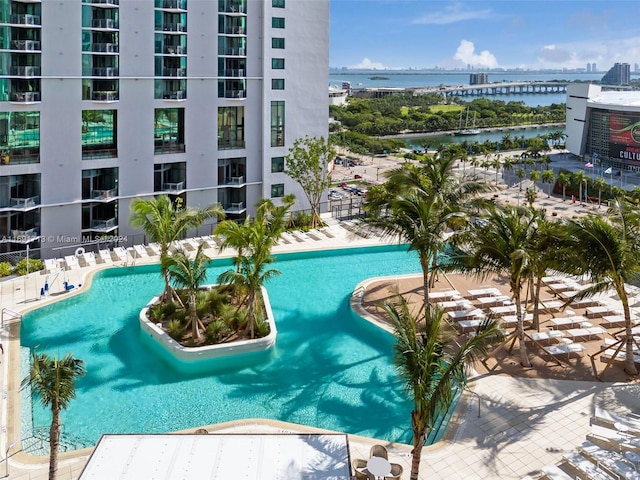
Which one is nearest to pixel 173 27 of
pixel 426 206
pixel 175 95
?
pixel 175 95

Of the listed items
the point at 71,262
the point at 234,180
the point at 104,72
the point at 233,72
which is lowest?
the point at 71,262

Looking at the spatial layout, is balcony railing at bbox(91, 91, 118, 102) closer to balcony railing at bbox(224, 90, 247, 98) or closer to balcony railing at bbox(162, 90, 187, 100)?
balcony railing at bbox(162, 90, 187, 100)

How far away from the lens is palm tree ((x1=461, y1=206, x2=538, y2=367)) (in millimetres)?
16844

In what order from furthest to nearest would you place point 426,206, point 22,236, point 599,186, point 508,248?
1. point 599,186
2. point 22,236
3. point 426,206
4. point 508,248

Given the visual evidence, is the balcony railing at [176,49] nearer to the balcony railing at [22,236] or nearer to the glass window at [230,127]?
the glass window at [230,127]

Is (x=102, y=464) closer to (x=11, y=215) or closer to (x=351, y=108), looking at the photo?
(x=11, y=215)

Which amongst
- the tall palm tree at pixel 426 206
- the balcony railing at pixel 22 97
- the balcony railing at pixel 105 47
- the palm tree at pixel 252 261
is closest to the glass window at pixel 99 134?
the balcony railing at pixel 22 97

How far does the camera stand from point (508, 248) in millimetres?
16953

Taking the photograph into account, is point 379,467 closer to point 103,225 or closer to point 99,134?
point 103,225

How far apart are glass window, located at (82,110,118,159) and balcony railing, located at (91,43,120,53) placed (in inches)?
118

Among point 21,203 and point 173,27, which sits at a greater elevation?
point 173,27

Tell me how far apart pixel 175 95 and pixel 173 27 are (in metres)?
3.63

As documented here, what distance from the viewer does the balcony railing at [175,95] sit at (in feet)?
107

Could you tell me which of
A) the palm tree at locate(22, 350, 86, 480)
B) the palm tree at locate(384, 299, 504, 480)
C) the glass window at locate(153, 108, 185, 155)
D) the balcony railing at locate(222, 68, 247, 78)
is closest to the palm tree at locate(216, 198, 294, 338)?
the palm tree at locate(22, 350, 86, 480)
